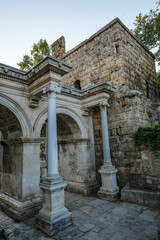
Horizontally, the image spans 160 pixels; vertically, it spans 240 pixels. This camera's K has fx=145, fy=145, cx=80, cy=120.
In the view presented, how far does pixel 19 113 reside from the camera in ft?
15.5

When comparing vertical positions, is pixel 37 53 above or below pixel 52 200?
above

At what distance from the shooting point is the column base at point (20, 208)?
13.5 ft

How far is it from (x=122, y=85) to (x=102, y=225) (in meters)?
5.26

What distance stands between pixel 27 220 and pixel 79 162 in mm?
3052

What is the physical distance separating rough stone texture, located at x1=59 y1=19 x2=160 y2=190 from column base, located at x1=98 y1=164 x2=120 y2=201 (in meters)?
0.60

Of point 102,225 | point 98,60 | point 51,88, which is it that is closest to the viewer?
point 102,225

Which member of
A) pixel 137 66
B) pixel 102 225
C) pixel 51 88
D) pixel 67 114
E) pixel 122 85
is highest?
pixel 137 66

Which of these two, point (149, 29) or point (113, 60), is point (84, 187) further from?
point (149, 29)

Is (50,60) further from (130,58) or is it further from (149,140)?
(130,58)

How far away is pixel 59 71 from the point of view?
4.18 metres

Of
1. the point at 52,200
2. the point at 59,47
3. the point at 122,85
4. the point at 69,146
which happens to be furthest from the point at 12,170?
the point at 59,47

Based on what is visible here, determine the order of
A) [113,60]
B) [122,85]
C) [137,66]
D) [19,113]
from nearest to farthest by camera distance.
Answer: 1. [19,113]
2. [122,85]
3. [113,60]
4. [137,66]

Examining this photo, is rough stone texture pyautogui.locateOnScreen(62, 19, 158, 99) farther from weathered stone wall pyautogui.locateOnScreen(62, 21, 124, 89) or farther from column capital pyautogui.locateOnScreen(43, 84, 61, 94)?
column capital pyautogui.locateOnScreen(43, 84, 61, 94)

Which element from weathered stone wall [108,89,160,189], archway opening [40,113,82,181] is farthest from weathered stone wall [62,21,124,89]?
archway opening [40,113,82,181]
